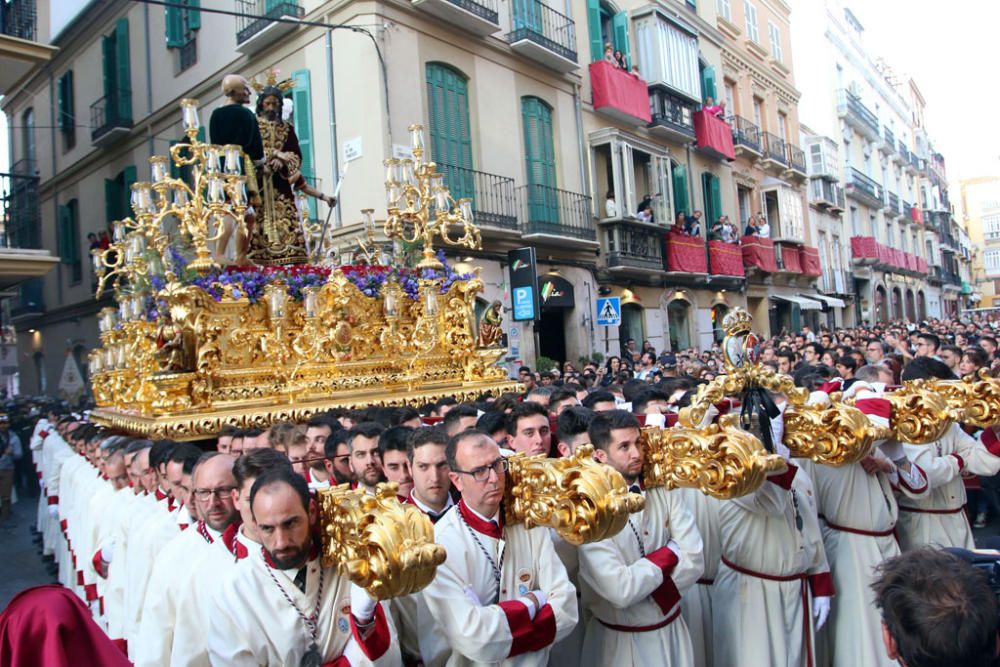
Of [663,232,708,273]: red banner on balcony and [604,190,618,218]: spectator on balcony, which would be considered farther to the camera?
[663,232,708,273]: red banner on balcony

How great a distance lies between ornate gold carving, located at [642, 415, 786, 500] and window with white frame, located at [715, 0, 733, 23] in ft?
77.3

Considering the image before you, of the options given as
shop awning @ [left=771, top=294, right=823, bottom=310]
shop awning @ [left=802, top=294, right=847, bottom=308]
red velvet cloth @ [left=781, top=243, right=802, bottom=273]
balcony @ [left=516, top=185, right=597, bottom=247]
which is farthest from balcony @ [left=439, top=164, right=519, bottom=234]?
shop awning @ [left=802, top=294, right=847, bottom=308]

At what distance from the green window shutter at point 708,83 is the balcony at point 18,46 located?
16917 mm

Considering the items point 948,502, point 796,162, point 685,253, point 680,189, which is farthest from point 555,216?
point 796,162

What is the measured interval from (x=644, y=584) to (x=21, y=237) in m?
13.5

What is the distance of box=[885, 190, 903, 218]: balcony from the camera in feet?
126

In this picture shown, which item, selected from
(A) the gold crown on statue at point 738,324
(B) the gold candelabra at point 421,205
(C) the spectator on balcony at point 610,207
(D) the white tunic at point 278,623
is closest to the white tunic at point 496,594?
(D) the white tunic at point 278,623

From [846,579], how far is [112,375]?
7444 mm

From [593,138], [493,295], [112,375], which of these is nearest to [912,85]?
[593,138]

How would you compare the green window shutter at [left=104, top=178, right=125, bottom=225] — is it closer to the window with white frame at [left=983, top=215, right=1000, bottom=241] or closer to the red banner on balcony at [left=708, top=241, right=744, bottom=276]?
the red banner on balcony at [left=708, top=241, right=744, bottom=276]

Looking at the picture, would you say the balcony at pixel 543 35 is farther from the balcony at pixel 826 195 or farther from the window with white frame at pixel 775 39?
the balcony at pixel 826 195

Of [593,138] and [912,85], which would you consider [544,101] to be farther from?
[912,85]

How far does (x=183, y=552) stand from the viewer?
3.11 m

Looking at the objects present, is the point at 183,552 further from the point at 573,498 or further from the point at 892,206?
the point at 892,206
